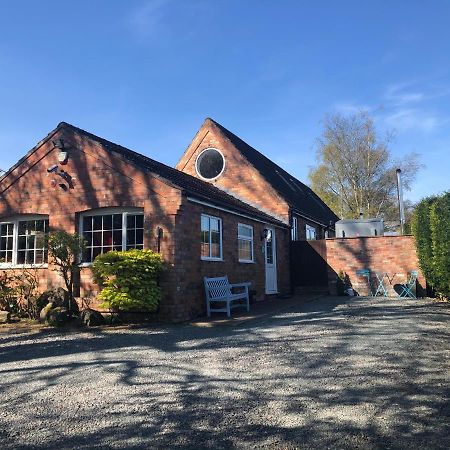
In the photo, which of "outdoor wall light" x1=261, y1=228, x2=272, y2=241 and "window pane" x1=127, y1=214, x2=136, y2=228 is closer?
"window pane" x1=127, y1=214, x2=136, y2=228

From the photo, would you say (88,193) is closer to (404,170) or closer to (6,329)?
(6,329)

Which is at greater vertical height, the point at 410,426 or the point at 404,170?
the point at 404,170

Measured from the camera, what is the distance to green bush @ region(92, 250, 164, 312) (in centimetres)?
1018

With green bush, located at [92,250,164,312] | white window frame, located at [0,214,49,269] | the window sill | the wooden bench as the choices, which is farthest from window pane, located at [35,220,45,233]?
the wooden bench

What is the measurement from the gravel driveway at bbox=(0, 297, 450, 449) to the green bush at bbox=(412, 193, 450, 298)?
3243 mm

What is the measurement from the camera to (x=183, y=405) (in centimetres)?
466

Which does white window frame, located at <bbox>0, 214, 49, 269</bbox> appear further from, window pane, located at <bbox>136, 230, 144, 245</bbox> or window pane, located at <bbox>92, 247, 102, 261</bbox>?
window pane, located at <bbox>136, 230, 144, 245</bbox>

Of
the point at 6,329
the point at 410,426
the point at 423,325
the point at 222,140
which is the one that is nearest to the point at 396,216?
the point at 222,140

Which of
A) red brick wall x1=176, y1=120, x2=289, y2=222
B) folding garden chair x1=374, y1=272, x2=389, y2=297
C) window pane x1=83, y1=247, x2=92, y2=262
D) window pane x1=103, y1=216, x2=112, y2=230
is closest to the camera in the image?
window pane x1=103, y1=216, x2=112, y2=230

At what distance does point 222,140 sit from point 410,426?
18676mm

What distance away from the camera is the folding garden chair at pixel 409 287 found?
16938 millimetres

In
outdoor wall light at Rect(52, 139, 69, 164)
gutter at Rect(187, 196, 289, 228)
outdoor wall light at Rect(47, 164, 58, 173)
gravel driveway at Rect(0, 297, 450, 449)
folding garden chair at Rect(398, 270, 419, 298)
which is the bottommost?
gravel driveway at Rect(0, 297, 450, 449)

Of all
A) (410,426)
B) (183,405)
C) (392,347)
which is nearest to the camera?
(410,426)

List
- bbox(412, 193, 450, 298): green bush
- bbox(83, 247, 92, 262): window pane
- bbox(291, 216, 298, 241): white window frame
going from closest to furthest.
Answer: bbox(412, 193, 450, 298): green bush < bbox(83, 247, 92, 262): window pane < bbox(291, 216, 298, 241): white window frame
